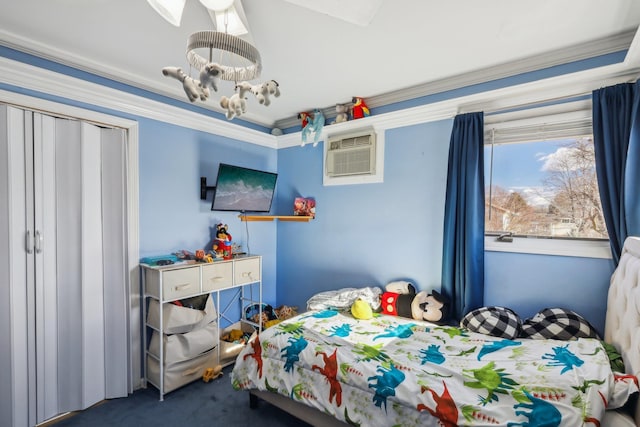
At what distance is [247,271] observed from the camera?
2.80 meters

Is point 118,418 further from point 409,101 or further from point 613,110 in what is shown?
point 613,110

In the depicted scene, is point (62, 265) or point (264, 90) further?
point (62, 265)

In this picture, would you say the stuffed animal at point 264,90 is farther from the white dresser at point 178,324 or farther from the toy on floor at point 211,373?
the toy on floor at point 211,373


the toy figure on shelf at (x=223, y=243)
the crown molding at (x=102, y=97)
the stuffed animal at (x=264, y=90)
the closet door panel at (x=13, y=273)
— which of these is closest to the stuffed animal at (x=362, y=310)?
the toy figure on shelf at (x=223, y=243)

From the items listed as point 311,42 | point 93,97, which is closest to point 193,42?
point 311,42

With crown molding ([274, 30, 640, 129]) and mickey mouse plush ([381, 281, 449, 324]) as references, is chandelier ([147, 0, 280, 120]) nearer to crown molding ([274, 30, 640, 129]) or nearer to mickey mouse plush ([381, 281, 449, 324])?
crown molding ([274, 30, 640, 129])

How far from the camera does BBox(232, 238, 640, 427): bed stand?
118cm

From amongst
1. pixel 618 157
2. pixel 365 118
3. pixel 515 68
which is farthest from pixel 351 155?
pixel 618 157

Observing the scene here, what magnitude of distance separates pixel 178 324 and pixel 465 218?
2.32 m

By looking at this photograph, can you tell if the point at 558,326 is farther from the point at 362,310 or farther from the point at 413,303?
the point at 362,310

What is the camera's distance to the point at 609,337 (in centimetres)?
164

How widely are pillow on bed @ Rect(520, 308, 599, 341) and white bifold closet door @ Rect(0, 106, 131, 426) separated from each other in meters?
2.87

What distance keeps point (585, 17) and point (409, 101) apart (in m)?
1.20

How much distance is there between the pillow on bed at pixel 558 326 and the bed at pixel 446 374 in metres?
0.11
